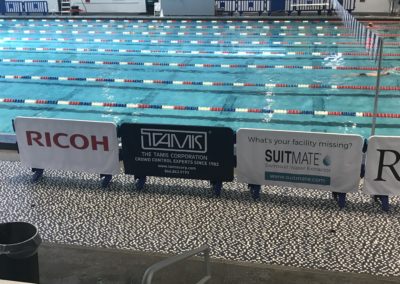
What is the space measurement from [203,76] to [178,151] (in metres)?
5.26

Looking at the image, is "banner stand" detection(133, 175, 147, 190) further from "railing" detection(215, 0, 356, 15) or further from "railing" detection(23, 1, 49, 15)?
"railing" detection(23, 1, 49, 15)

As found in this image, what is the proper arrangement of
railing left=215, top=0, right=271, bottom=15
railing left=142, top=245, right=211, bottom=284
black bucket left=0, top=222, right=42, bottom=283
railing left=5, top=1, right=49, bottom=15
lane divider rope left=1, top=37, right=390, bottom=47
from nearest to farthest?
railing left=142, top=245, right=211, bottom=284
black bucket left=0, top=222, right=42, bottom=283
lane divider rope left=1, top=37, right=390, bottom=47
railing left=215, top=0, right=271, bottom=15
railing left=5, top=1, right=49, bottom=15

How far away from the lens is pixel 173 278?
380 cm

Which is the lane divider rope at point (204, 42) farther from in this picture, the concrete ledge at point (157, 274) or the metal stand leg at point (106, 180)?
the concrete ledge at point (157, 274)

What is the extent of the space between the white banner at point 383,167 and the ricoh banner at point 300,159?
0.36ft

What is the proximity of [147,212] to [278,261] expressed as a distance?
60.9 inches

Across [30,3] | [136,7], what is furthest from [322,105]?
→ [30,3]

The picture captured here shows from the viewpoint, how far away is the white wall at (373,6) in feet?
58.1

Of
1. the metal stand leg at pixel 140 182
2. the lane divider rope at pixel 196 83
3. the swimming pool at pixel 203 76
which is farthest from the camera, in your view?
the lane divider rope at pixel 196 83

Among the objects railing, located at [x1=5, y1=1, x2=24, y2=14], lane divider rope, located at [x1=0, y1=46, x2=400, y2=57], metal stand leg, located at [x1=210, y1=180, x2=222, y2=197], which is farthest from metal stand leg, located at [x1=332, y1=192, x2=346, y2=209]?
railing, located at [x1=5, y1=1, x2=24, y2=14]

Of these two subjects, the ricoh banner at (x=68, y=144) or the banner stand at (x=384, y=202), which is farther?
the ricoh banner at (x=68, y=144)

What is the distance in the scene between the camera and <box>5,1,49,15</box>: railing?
19500mm

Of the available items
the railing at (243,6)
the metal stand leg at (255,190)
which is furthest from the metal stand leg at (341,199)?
the railing at (243,6)

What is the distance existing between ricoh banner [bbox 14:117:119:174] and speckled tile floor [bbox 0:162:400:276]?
25cm
